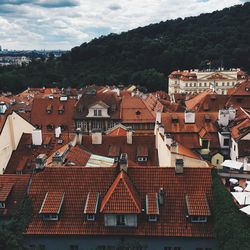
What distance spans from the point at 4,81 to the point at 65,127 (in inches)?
3732

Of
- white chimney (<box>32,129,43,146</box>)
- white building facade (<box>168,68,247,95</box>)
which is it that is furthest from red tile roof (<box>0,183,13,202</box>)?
white building facade (<box>168,68,247,95</box>)

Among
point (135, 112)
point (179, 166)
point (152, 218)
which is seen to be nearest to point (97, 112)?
point (135, 112)

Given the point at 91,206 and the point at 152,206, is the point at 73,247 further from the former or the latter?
the point at 152,206

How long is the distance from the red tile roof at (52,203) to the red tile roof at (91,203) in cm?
171

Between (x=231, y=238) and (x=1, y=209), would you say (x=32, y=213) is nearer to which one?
(x=1, y=209)

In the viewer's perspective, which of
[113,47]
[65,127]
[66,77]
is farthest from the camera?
[113,47]

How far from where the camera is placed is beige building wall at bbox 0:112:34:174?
126 feet

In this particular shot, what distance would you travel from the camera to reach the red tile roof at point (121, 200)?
23312 millimetres

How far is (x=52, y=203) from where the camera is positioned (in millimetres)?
24594

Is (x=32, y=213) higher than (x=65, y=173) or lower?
lower

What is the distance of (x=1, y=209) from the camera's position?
2547cm

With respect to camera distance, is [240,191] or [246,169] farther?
[246,169]

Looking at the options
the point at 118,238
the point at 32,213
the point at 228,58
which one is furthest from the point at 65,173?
the point at 228,58

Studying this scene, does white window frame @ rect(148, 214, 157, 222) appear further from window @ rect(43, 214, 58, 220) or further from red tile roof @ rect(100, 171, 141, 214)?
window @ rect(43, 214, 58, 220)
